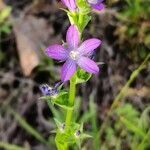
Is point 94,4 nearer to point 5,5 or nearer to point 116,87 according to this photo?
point 116,87

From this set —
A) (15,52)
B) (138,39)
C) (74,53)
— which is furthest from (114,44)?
(74,53)

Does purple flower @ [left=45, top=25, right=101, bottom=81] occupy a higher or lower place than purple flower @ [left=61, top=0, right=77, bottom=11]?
lower

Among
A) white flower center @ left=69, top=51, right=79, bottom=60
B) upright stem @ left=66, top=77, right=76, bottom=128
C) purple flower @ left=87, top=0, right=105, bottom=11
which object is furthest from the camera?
upright stem @ left=66, top=77, right=76, bottom=128

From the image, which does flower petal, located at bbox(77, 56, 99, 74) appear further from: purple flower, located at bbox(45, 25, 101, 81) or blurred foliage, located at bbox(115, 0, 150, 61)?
blurred foliage, located at bbox(115, 0, 150, 61)

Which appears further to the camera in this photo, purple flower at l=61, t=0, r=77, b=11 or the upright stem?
the upright stem

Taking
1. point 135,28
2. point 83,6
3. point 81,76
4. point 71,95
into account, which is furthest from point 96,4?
point 135,28

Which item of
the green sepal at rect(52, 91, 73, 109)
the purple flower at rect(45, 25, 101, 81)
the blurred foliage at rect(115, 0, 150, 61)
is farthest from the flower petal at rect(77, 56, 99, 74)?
the blurred foliage at rect(115, 0, 150, 61)
